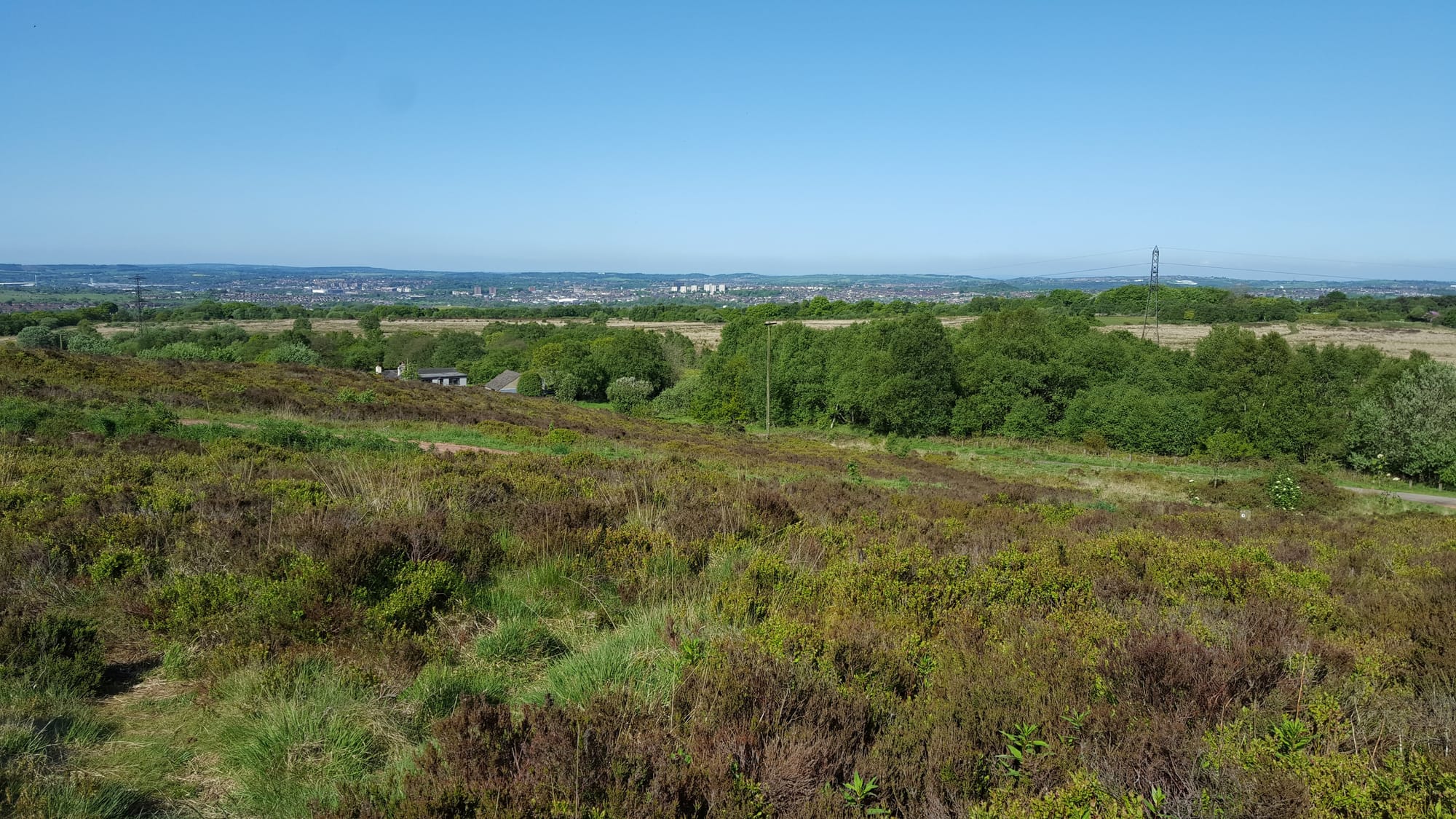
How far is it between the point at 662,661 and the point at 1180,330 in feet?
414

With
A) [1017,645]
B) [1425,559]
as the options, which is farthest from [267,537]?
[1425,559]

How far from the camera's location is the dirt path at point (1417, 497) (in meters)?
33.8

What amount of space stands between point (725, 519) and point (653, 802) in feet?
15.9

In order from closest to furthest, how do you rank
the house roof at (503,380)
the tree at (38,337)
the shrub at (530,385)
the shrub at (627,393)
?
1. the tree at (38,337)
2. the shrub at (627,393)
3. the shrub at (530,385)
4. the house roof at (503,380)

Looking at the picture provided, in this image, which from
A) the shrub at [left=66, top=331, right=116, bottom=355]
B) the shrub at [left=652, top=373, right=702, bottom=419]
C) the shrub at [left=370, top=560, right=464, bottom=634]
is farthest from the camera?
the shrub at [left=652, top=373, right=702, bottom=419]

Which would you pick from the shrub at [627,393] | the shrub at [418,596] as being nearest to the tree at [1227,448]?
the shrub at [627,393]

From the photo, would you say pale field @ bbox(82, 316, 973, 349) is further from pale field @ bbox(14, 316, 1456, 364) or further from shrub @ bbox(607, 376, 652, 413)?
shrub @ bbox(607, 376, 652, 413)

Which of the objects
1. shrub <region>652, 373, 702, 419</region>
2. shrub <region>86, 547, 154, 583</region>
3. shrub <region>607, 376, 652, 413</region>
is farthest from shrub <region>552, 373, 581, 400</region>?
shrub <region>86, 547, 154, 583</region>

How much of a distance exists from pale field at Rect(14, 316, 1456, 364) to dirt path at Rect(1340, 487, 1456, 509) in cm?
3172

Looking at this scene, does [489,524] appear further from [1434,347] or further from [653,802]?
[1434,347]

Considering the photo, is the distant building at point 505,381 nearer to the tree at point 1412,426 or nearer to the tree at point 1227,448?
the tree at point 1227,448

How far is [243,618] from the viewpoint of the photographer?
431cm

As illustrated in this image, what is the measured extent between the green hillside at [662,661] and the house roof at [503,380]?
8591 centimetres

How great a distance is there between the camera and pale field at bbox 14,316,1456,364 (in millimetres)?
79188
